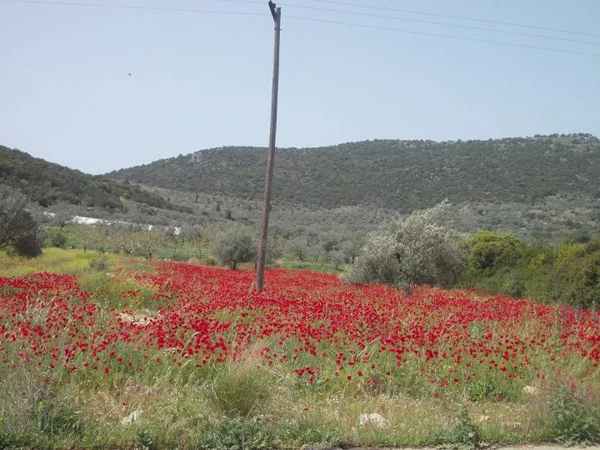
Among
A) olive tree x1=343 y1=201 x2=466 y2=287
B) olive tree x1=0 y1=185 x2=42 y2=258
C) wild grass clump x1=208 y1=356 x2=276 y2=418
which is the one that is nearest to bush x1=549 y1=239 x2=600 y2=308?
olive tree x1=343 y1=201 x2=466 y2=287

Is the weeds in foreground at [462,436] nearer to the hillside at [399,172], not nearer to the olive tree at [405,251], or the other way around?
the olive tree at [405,251]

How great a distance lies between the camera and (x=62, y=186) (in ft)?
203

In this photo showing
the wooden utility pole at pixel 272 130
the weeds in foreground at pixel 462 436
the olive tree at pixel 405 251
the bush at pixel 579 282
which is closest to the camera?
the weeds in foreground at pixel 462 436

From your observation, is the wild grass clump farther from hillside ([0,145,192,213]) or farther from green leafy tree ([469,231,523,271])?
hillside ([0,145,192,213])

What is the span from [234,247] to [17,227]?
39.8 feet

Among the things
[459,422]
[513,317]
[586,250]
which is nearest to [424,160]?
[586,250]

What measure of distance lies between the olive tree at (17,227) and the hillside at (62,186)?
2681 cm

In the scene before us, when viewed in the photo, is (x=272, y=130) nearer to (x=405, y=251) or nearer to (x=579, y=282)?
→ (x=405, y=251)

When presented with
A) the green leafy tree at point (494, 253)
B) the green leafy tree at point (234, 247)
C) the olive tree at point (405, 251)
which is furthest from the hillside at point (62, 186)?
the green leafy tree at point (494, 253)

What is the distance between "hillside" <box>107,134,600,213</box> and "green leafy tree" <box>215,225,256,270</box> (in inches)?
1142

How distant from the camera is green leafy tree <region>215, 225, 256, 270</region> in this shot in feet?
113

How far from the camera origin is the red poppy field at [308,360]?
5586 mm

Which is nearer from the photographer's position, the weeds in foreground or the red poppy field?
the weeds in foreground

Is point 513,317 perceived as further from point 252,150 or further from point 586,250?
point 252,150
